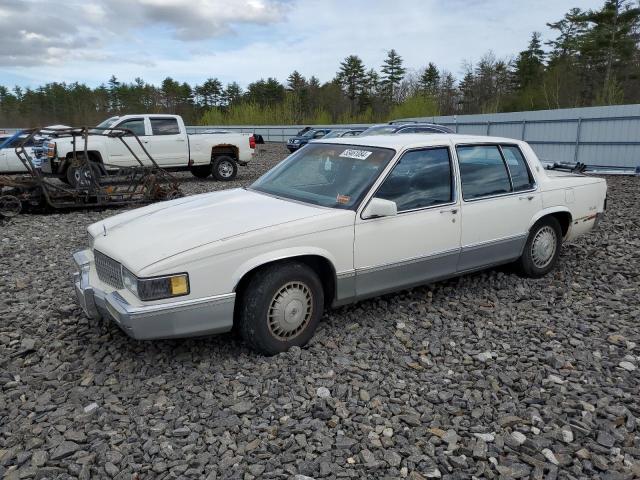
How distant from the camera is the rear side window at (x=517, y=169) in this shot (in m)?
5.04

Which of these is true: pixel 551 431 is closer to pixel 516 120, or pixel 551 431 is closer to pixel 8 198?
pixel 8 198

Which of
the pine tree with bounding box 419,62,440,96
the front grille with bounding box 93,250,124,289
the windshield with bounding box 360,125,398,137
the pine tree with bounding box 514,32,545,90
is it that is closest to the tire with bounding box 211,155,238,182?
the windshield with bounding box 360,125,398,137

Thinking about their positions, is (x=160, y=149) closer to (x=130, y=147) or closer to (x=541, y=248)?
(x=130, y=147)

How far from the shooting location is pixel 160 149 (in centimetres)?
1320

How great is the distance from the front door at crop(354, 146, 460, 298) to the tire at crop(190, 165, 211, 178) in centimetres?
1131

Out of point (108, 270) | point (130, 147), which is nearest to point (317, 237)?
point (108, 270)

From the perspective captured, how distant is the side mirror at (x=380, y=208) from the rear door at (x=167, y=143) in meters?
10.6

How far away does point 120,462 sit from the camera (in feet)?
8.59

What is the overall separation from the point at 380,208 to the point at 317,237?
543 millimetres

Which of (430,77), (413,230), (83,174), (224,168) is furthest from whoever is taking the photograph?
(430,77)

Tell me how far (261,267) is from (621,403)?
248 cm

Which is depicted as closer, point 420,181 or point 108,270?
point 108,270

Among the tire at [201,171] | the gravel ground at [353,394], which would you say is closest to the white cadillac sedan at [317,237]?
the gravel ground at [353,394]

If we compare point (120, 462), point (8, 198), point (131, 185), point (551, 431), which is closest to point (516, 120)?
point (131, 185)
